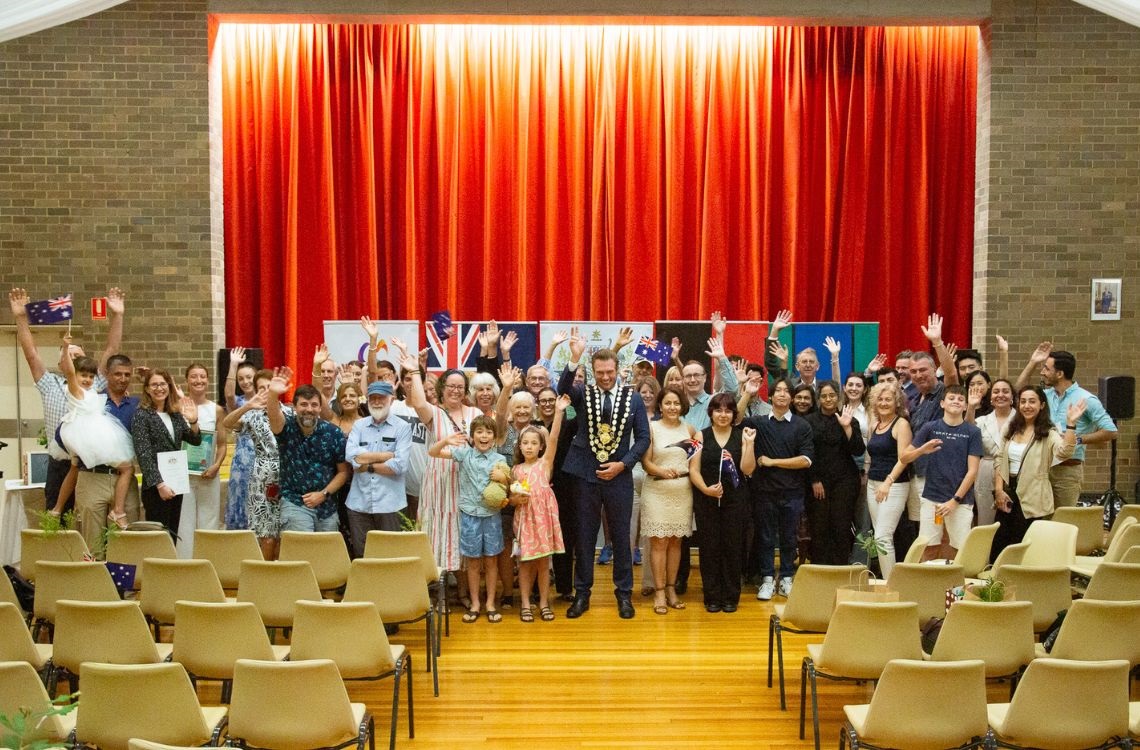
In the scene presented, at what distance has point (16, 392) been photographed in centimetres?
1043

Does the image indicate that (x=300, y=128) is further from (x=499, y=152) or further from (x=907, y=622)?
(x=907, y=622)

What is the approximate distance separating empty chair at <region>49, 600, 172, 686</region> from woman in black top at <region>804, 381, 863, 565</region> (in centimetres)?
464

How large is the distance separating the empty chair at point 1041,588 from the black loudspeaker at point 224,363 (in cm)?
746

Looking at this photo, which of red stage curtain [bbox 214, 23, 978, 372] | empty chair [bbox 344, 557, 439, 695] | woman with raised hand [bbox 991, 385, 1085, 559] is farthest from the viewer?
red stage curtain [bbox 214, 23, 978, 372]

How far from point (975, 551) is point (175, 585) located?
4.41m

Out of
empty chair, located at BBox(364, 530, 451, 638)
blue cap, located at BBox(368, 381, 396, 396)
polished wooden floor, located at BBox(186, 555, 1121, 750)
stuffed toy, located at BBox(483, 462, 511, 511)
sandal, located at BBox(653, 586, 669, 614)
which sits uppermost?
blue cap, located at BBox(368, 381, 396, 396)

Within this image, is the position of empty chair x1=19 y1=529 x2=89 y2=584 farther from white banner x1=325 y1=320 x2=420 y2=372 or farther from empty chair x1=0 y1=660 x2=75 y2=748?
white banner x1=325 y1=320 x2=420 y2=372

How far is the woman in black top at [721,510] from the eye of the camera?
6949 millimetres

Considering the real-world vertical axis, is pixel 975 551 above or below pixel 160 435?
below

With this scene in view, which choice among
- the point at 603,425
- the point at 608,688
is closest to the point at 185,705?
the point at 608,688

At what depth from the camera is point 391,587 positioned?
5.27 m

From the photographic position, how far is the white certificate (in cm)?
652

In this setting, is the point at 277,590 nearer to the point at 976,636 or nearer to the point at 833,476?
the point at 976,636

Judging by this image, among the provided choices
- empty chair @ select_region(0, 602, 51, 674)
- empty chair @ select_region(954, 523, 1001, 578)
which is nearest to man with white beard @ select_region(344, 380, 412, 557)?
empty chair @ select_region(0, 602, 51, 674)
